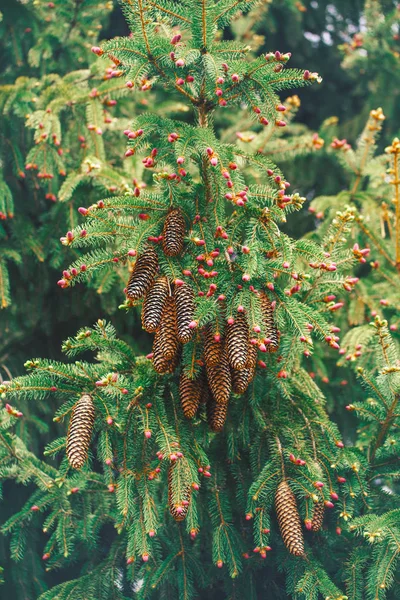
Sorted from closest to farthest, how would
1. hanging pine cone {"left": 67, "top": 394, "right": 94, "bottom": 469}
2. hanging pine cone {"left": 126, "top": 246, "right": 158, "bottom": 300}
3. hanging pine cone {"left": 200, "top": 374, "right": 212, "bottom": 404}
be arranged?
hanging pine cone {"left": 67, "top": 394, "right": 94, "bottom": 469}, hanging pine cone {"left": 126, "top": 246, "right": 158, "bottom": 300}, hanging pine cone {"left": 200, "top": 374, "right": 212, "bottom": 404}

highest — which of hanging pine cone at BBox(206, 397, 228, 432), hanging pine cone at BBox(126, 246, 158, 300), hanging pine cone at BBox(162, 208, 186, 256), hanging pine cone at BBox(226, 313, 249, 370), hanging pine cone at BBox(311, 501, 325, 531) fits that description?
hanging pine cone at BBox(162, 208, 186, 256)

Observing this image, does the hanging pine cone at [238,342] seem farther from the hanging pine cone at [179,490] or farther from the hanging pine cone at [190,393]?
the hanging pine cone at [179,490]

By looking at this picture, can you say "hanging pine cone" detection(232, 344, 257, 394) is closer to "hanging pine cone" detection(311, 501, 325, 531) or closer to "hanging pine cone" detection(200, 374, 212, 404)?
"hanging pine cone" detection(200, 374, 212, 404)

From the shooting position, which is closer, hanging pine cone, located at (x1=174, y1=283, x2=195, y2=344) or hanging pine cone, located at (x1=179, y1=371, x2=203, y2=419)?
hanging pine cone, located at (x1=174, y1=283, x2=195, y2=344)

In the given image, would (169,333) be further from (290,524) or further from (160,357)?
(290,524)

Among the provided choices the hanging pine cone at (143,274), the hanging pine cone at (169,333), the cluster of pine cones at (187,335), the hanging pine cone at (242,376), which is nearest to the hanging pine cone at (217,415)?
the cluster of pine cones at (187,335)

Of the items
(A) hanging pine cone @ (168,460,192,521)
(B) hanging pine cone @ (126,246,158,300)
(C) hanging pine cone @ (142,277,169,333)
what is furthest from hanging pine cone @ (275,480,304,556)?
(B) hanging pine cone @ (126,246,158,300)

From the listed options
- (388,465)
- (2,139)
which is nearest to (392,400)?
(388,465)
